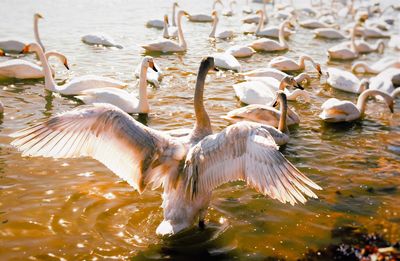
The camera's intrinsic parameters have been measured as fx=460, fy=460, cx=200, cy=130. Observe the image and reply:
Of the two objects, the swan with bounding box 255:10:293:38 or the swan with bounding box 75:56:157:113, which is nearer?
the swan with bounding box 75:56:157:113

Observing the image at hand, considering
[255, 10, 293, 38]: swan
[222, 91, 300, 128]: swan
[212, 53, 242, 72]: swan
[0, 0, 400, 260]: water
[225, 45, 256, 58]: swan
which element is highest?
[255, 10, 293, 38]: swan

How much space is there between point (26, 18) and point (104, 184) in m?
16.8

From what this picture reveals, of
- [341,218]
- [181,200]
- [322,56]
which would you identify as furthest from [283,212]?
[322,56]

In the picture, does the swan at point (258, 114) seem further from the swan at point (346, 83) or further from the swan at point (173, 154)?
the swan at point (346, 83)

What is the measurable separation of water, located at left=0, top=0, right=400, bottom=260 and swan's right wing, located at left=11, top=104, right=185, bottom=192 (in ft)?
3.00

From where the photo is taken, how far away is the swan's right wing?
499cm

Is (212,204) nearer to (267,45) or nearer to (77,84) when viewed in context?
(77,84)

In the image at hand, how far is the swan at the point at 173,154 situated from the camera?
4.64m

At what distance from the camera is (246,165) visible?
15.8 feet

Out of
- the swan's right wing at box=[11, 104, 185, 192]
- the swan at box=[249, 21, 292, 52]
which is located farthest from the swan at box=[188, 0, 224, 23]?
the swan's right wing at box=[11, 104, 185, 192]

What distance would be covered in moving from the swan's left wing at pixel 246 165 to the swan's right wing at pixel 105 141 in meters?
0.38

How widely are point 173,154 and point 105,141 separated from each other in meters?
0.79

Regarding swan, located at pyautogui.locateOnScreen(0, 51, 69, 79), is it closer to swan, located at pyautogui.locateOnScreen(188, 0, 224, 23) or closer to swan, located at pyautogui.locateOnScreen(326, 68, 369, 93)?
swan, located at pyautogui.locateOnScreen(326, 68, 369, 93)

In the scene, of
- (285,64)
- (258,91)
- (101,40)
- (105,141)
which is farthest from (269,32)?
(105,141)
